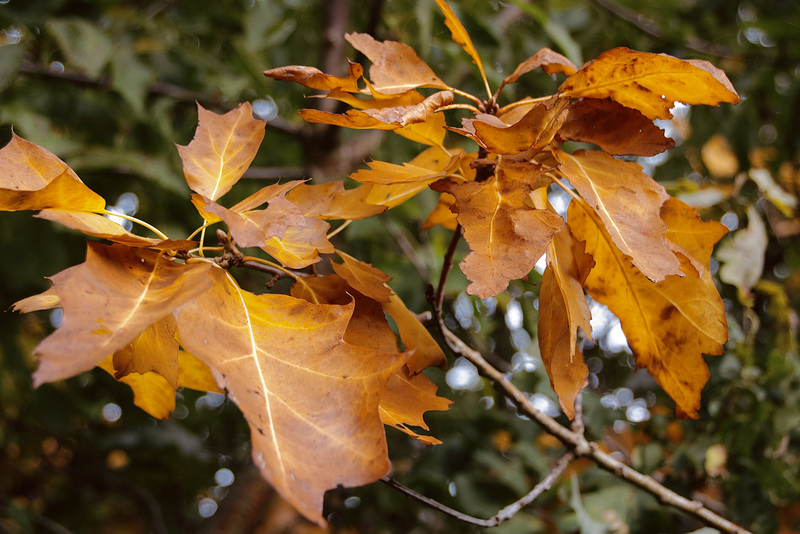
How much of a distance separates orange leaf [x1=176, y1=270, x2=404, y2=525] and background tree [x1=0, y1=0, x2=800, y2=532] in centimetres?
51

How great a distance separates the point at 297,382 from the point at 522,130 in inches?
9.7

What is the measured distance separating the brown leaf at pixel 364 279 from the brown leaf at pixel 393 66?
16 centimetres

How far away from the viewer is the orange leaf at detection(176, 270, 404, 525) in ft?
1.04

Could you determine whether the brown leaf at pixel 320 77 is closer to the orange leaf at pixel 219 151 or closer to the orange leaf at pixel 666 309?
the orange leaf at pixel 219 151

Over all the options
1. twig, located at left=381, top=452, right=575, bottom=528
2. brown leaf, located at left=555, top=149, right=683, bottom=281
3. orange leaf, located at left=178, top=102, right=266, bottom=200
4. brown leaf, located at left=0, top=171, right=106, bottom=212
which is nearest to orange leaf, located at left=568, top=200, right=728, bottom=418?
brown leaf, located at left=555, top=149, right=683, bottom=281

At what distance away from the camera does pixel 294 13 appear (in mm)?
1509

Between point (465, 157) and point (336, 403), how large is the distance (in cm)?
26

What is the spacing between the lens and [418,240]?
1667mm

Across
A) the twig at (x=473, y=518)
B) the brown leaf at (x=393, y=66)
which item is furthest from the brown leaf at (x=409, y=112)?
the twig at (x=473, y=518)

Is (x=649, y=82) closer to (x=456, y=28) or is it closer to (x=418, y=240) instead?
(x=456, y=28)

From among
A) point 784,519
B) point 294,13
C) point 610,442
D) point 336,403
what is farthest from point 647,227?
point 784,519

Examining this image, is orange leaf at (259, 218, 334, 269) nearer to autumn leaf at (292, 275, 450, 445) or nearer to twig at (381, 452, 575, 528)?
autumn leaf at (292, 275, 450, 445)

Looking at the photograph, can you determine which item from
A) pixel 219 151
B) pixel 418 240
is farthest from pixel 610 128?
pixel 418 240

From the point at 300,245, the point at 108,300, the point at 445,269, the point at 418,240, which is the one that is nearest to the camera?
the point at 108,300
